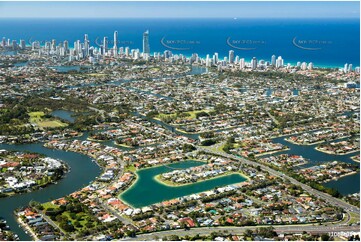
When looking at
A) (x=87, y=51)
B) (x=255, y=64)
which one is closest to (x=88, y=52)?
(x=87, y=51)

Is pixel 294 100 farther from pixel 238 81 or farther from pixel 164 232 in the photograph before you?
pixel 164 232

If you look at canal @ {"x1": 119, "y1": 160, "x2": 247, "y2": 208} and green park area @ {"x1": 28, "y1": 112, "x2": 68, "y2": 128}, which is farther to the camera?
green park area @ {"x1": 28, "y1": 112, "x2": 68, "y2": 128}

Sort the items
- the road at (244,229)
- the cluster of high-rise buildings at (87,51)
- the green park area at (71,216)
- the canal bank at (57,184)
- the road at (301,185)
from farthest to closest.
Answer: the cluster of high-rise buildings at (87,51) < the road at (301,185) < the canal bank at (57,184) < the green park area at (71,216) < the road at (244,229)

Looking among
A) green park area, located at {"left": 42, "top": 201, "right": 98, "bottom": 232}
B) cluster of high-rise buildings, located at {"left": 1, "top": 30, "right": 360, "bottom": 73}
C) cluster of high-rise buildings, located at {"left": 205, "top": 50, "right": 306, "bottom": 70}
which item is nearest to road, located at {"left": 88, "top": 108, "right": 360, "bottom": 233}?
green park area, located at {"left": 42, "top": 201, "right": 98, "bottom": 232}

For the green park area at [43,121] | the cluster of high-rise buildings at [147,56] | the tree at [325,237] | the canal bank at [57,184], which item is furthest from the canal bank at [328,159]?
the cluster of high-rise buildings at [147,56]

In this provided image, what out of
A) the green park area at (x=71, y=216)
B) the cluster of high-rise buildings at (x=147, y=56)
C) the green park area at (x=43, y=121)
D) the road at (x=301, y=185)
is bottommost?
the green park area at (x=43, y=121)

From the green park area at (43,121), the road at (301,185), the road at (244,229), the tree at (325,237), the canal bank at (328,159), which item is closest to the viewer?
the tree at (325,237)

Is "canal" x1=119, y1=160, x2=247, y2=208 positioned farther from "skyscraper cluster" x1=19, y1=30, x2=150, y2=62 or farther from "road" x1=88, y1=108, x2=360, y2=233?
"skyscraper cluster" x1=19, y1=30, x2=150, y2=62

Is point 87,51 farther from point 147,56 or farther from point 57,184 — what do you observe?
point 57,184

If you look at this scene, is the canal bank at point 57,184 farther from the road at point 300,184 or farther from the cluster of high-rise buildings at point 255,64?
the cluster of high-rise buildings at point 255,64

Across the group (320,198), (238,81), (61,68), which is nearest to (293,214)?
(320,198)
